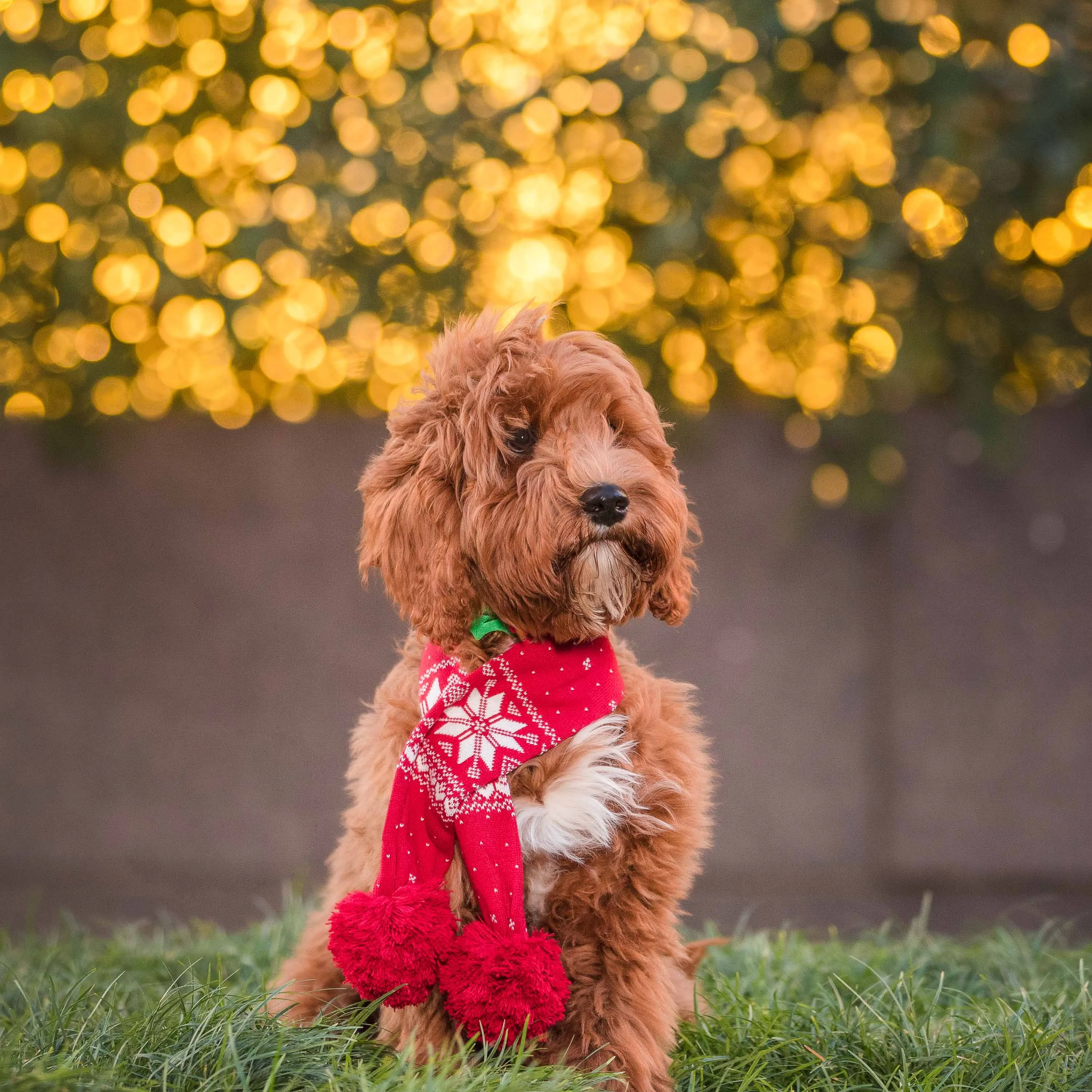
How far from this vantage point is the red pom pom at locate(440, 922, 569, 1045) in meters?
2.22

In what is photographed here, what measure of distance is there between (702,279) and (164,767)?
136 inches

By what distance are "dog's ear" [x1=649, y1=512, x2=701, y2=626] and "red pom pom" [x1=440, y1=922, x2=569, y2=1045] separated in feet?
2.46

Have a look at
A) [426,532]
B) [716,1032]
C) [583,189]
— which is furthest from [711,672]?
[426,532]

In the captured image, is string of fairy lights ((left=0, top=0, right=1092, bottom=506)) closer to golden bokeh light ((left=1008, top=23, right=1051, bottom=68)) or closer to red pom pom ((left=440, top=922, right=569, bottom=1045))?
golden bokeh light ((left=1008, top=23, right=1051, bottom=68))

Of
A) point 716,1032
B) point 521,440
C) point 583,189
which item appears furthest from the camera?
point 583,189

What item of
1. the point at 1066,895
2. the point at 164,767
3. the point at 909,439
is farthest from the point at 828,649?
the point at 164,767

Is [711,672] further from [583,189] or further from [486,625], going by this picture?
[486,625]

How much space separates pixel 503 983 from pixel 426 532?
3.01 ft

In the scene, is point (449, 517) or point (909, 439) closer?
point (449, 517)

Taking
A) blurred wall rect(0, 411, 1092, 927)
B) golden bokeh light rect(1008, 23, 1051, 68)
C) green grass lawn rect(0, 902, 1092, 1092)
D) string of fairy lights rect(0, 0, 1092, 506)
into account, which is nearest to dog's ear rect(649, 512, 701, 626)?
green grass lawn rect(0, 902, 1092, 1092)

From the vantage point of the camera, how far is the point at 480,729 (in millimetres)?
2383

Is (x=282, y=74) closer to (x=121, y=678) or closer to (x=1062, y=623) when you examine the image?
(x=121, y=678)

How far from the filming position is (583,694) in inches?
95.3

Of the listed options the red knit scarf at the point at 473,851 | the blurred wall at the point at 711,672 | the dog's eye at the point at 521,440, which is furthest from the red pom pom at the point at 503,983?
the blurred wall at the point at 711,672
